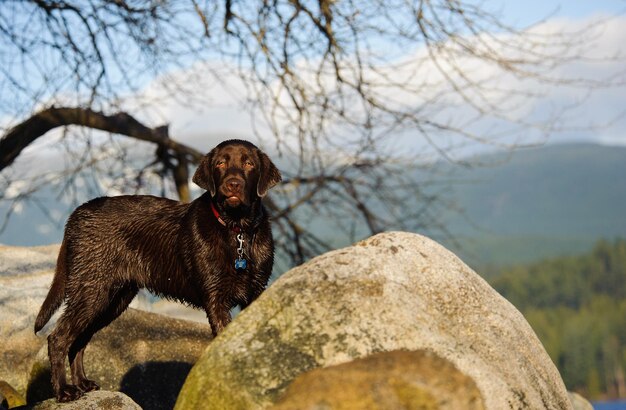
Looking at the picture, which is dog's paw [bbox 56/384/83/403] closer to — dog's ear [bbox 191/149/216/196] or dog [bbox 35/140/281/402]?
dog [bbox 35/140/281/402]

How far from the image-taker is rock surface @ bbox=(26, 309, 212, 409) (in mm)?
8098

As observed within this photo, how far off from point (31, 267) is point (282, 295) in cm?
654

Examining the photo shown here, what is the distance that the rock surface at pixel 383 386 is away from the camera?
4.25 m

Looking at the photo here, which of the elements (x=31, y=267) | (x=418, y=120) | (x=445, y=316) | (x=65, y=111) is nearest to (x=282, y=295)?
(x=445, y=316)

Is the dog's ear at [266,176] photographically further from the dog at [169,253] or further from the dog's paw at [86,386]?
the dog's paw at [86,386]

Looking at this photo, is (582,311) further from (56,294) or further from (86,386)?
(86,386)

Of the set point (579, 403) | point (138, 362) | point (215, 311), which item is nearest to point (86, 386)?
point (215, 311)

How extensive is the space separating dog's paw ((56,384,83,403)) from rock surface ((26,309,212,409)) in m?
1.75

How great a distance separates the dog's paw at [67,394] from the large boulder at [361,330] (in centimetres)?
185

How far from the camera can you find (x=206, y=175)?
18.6 ft

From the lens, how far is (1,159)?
38.0 feet

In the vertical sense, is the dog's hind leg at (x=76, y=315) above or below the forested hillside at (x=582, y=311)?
above

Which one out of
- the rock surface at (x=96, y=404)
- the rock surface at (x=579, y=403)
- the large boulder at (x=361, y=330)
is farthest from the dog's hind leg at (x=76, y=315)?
the rock surface at (x=579, y=403)

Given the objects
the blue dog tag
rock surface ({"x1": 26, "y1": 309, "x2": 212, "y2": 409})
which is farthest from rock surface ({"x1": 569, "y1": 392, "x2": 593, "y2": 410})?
the blue dog tag
